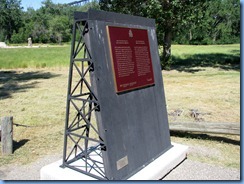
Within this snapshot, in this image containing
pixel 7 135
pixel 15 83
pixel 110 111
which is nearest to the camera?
pixel 110 111

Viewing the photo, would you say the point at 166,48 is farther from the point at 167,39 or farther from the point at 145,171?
the point at 145,171

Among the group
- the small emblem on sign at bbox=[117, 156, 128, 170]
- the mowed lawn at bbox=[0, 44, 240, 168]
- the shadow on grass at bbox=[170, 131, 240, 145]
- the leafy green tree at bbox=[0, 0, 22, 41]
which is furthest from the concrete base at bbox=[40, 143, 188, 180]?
the leafy green tree at bbox=[0, 0, 22, 41]

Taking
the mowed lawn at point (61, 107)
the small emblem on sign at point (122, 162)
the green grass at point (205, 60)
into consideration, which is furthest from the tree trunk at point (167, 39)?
the small emblem on sign at point (122, 162)

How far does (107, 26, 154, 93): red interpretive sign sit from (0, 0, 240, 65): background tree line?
1109 centimetres

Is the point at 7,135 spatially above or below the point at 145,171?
above

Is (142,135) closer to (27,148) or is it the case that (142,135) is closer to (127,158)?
(127,158)

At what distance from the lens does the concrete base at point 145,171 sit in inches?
171

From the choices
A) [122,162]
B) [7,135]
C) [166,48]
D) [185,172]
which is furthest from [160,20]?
[122,162]

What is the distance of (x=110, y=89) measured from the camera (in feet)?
13.7

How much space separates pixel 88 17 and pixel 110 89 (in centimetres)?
99

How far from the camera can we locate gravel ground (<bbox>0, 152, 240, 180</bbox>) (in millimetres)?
4727

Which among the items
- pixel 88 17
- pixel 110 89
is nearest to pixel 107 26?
pixel 88 17

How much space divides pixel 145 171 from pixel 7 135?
2.82 m

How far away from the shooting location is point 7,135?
5781 mm
